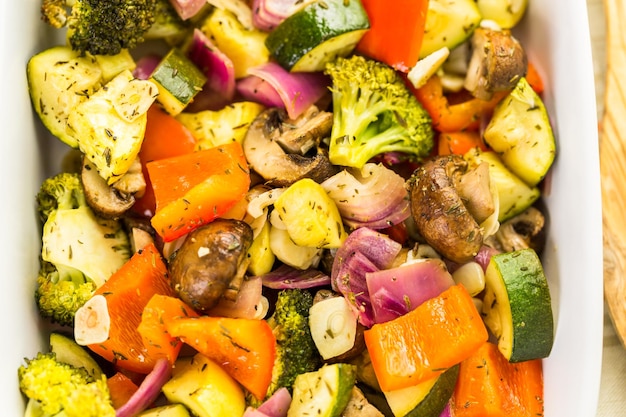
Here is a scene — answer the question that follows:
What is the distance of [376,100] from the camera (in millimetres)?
2379

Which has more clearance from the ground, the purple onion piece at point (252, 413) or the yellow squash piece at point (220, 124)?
the yellow squash piece at point (220, 124)

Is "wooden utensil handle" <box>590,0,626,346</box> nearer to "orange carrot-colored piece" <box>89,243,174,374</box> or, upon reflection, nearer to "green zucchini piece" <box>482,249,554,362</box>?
"green zucchini piece" <box>482,249,554,362</box>

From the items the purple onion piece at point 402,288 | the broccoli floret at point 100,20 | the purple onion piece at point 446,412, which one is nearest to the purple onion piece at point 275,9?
the broccoli floret at point 100,20

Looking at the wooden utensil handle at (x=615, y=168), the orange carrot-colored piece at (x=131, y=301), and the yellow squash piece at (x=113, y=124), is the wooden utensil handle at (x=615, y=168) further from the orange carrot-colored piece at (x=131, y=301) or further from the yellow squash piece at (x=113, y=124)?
the yellow squash piece at (x=113, y=124)

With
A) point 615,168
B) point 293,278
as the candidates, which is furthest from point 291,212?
point 615,168

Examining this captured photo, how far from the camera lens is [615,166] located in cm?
275

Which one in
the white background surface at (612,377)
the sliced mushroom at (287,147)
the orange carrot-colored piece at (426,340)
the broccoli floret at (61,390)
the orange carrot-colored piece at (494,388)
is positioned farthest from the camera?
the white background surface at (612,377)

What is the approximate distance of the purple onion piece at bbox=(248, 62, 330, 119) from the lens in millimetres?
2361

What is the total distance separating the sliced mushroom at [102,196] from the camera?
2240 mm

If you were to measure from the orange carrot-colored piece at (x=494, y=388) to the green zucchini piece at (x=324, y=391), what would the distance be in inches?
14.7

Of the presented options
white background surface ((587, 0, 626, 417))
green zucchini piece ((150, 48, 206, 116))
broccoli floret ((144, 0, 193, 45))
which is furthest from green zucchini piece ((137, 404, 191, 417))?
white background surface ((587, 0, 626, 417))

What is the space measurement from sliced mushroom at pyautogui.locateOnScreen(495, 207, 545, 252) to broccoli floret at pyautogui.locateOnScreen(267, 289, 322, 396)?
2.47 ft

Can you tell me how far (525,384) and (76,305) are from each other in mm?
1459

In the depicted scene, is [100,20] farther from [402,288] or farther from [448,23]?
[402,288]
